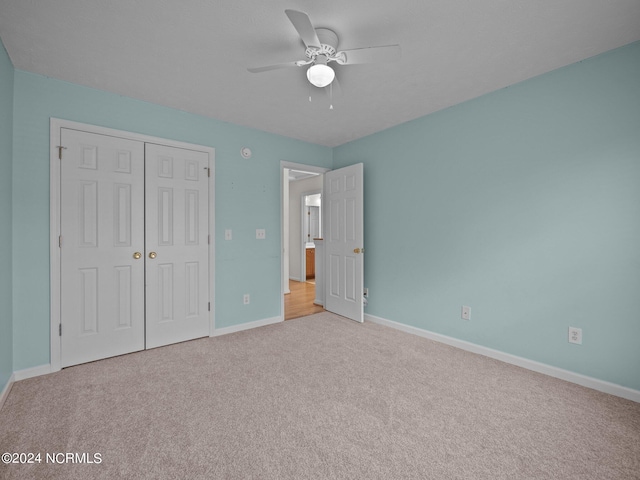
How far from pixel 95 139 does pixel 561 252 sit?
13.3 ft

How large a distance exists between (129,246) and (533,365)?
12.3 feet

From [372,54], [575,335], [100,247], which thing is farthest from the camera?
[100,247]

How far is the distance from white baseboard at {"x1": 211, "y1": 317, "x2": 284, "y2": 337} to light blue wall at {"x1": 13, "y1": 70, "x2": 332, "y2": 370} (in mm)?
59

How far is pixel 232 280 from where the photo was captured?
3.47 m

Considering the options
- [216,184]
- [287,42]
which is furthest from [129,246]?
[287,42]

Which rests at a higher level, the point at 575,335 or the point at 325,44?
the point at 325,44

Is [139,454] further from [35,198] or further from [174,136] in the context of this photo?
[174,136]

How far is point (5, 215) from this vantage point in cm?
213

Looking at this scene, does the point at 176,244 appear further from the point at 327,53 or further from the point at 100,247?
the point at 327,53

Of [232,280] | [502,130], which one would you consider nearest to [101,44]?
[232,280]

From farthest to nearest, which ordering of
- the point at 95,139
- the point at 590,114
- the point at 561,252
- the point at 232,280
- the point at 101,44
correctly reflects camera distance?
1. the point at 232,280
2. the point at 95,139
3. the point at 561,252
4. the point at 590,114
5. the point at 101,44

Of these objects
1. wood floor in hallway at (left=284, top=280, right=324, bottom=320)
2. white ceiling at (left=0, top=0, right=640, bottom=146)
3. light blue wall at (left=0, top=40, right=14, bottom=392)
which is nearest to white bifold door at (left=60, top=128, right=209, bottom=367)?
light blue wall at (left=0, top=40, right=14, bottom=392)

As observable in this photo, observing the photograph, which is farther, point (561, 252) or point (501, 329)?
point (501, 329)

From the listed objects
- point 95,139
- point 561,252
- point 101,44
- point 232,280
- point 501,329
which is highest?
point 101,44
